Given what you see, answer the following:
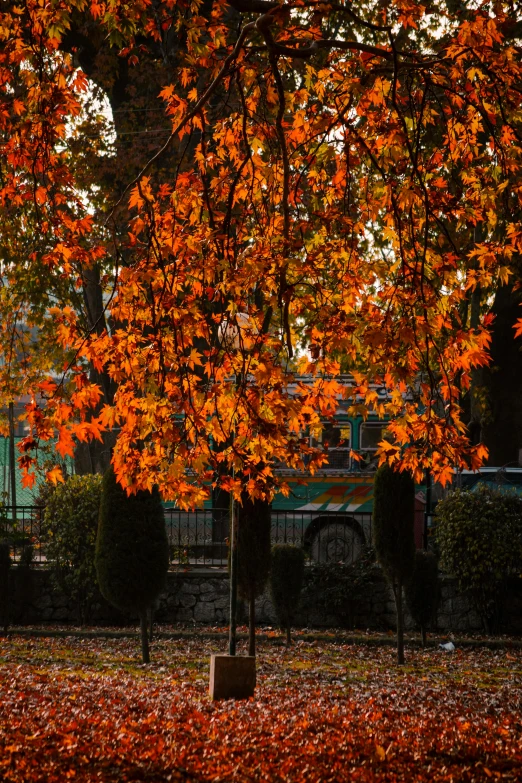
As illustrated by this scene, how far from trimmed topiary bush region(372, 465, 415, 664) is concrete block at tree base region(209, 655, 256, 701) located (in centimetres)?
343

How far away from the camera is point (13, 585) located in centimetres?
1527

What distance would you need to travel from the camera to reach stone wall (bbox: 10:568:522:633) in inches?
568

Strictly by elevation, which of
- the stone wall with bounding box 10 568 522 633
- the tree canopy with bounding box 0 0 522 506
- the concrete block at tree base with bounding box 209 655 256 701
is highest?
the tree canopy with bounding box 0 0 522 506

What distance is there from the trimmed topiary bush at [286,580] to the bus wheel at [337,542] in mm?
2766

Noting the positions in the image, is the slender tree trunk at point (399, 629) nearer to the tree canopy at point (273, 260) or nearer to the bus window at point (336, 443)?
the tree canopy at point (273, 260)

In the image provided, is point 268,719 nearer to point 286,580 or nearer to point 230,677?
point 230,677

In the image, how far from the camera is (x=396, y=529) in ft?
38.5

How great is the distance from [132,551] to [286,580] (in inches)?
100

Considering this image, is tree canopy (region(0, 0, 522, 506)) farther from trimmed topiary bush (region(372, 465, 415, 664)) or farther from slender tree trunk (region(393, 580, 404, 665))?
slender tree trunk (region(393, 580, 404, 665))

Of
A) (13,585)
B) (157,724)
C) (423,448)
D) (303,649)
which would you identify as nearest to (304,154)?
(423,448)

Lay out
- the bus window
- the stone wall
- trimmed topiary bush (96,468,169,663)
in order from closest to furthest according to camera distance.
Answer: trimmed topiary bush (96,468,169,663) → the stone wall → the bus window

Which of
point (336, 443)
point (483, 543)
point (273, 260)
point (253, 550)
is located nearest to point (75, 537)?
point (253, 550)

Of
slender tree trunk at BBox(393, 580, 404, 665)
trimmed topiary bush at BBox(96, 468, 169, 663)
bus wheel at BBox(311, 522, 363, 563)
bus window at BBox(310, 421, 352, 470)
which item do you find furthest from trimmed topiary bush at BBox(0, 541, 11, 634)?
slender tree trunk at BBox(393, 580, 404, 665)

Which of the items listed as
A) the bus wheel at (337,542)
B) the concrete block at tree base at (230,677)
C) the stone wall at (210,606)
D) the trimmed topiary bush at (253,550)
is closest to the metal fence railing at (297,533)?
the bus wheel at (337,542)
